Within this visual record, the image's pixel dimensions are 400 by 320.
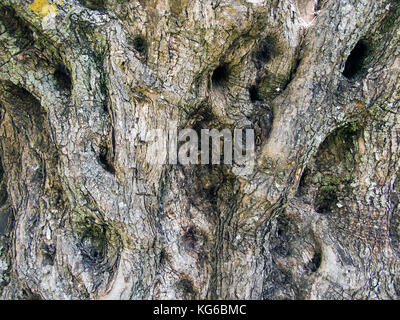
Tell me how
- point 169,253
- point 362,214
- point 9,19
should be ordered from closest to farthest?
1. point 9,19
2. point 169,253
3. point 362,214

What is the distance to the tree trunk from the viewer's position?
2232 mm

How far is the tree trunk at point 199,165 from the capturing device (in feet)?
7.32

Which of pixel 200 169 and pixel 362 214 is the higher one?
pixel 200 169

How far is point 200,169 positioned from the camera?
8.64 feet

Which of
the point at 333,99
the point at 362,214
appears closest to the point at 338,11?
the point at 333,99

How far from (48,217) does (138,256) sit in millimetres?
895

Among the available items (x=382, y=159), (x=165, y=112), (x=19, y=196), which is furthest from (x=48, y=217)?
(x=382, y=159)

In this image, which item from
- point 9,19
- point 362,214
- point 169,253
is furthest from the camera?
point 362,214

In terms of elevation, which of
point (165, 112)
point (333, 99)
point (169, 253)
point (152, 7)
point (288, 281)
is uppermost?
point (152, 7)

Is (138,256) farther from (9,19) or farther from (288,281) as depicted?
(9,19)

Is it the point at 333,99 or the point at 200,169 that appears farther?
the point at 200,169

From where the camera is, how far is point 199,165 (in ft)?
8.61

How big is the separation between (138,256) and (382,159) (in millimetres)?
2252

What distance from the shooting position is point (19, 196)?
2.62m
